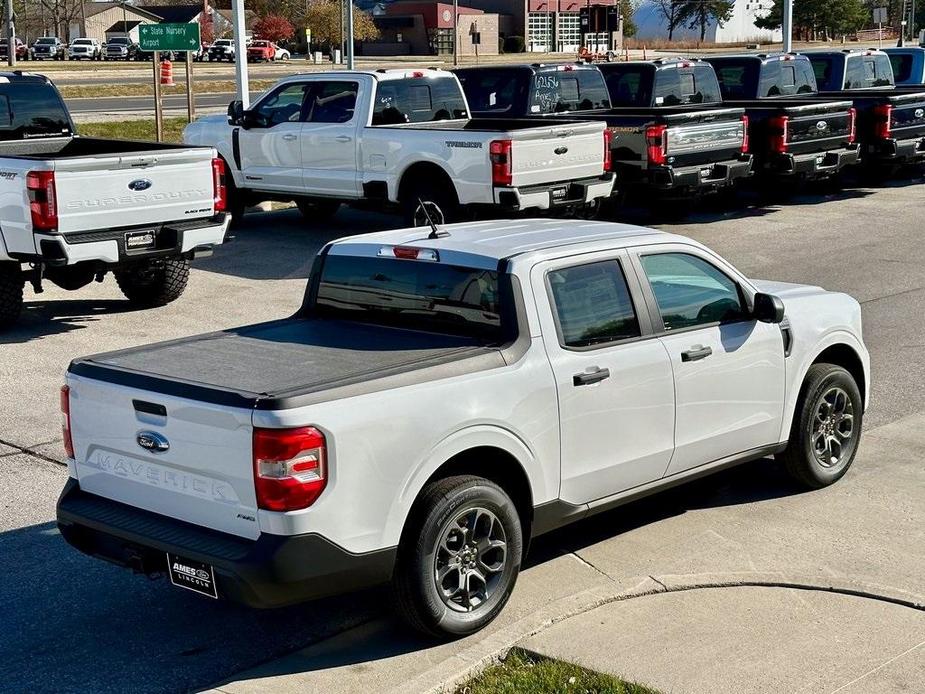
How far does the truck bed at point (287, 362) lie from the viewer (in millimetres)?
5137

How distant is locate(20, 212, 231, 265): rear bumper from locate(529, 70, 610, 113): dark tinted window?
7.18 m

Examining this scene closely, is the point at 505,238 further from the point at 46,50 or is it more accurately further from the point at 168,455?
the point at 46,50

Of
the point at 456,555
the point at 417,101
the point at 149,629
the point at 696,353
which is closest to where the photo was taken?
the point at 456,555

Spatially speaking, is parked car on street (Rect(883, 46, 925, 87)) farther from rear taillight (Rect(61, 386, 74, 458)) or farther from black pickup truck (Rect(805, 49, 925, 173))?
rear taillight (Rect(61, 386, 74, 458))

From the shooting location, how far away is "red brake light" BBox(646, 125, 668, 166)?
677 inches

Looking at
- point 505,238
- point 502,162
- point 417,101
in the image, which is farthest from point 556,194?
point 505,238

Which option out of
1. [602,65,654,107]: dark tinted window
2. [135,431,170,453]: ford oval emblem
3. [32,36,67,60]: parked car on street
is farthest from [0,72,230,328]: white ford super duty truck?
[32,36,67,60]: parked car on street

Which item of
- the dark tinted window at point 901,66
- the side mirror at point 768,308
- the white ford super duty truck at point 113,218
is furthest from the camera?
the dark tinted window at point 901,66

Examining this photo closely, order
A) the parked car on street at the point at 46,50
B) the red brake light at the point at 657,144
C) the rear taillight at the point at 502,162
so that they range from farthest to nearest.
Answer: the parked car on street at the point at 46,50 → the red brake light at the point at 657,144 → the rear taillight at the point at 502,162

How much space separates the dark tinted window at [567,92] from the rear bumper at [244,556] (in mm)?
13889

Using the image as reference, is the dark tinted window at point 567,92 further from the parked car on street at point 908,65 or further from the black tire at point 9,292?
the parked car on street at point 908,65

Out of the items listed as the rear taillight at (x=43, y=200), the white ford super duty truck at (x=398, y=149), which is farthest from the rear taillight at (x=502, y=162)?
the rear taillight at (x=43, y=200)

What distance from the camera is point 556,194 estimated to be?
1551 cm

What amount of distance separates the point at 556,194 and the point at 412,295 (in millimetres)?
9461
